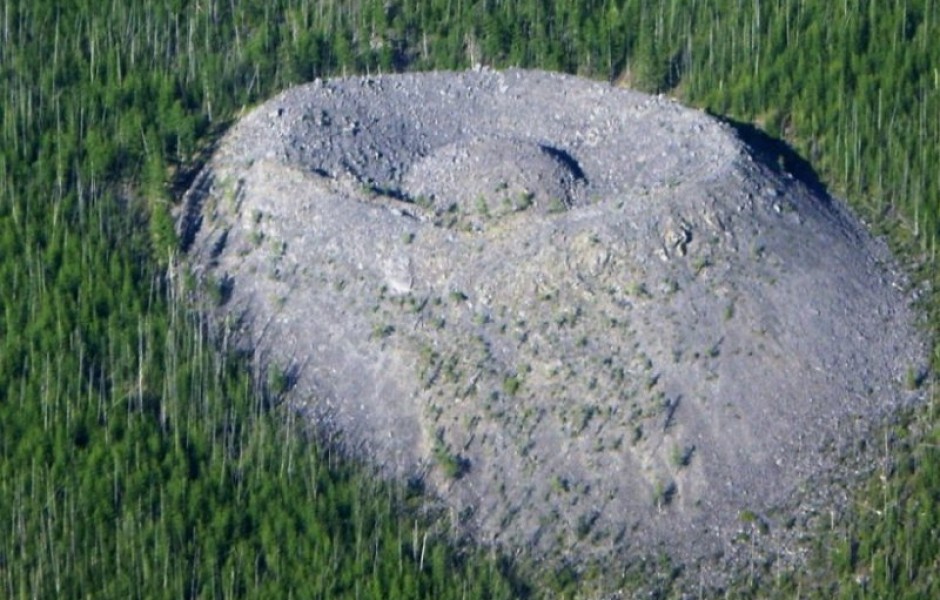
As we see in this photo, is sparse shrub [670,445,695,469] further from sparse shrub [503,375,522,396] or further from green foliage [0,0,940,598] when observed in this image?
sparse shrub [503,375,522,396]

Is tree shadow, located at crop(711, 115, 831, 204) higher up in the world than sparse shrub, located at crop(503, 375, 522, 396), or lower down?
higher up

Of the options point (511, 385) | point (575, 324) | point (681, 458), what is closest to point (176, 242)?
point (511, 385)

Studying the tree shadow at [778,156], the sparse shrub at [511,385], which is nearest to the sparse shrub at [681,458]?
the sparse shrub at [511,385]

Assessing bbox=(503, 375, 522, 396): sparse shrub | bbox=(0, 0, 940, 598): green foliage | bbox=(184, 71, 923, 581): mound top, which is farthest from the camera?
bbox=(503, 375, 522, 396): sparse shrub

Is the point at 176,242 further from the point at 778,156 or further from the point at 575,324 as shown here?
the point at 778,156

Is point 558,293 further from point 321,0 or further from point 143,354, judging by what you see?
point 321,0

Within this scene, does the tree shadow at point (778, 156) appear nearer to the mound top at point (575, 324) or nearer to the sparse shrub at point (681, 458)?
the mound top at point (575, 324)

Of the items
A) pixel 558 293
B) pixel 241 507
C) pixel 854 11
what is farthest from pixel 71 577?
pixel 854 11

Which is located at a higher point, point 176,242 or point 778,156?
point 778,156

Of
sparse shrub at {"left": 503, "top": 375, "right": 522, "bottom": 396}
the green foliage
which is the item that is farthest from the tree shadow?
sparse shrub at {"left": 503, "top": 375, "right": 522, "bottom": 396}
